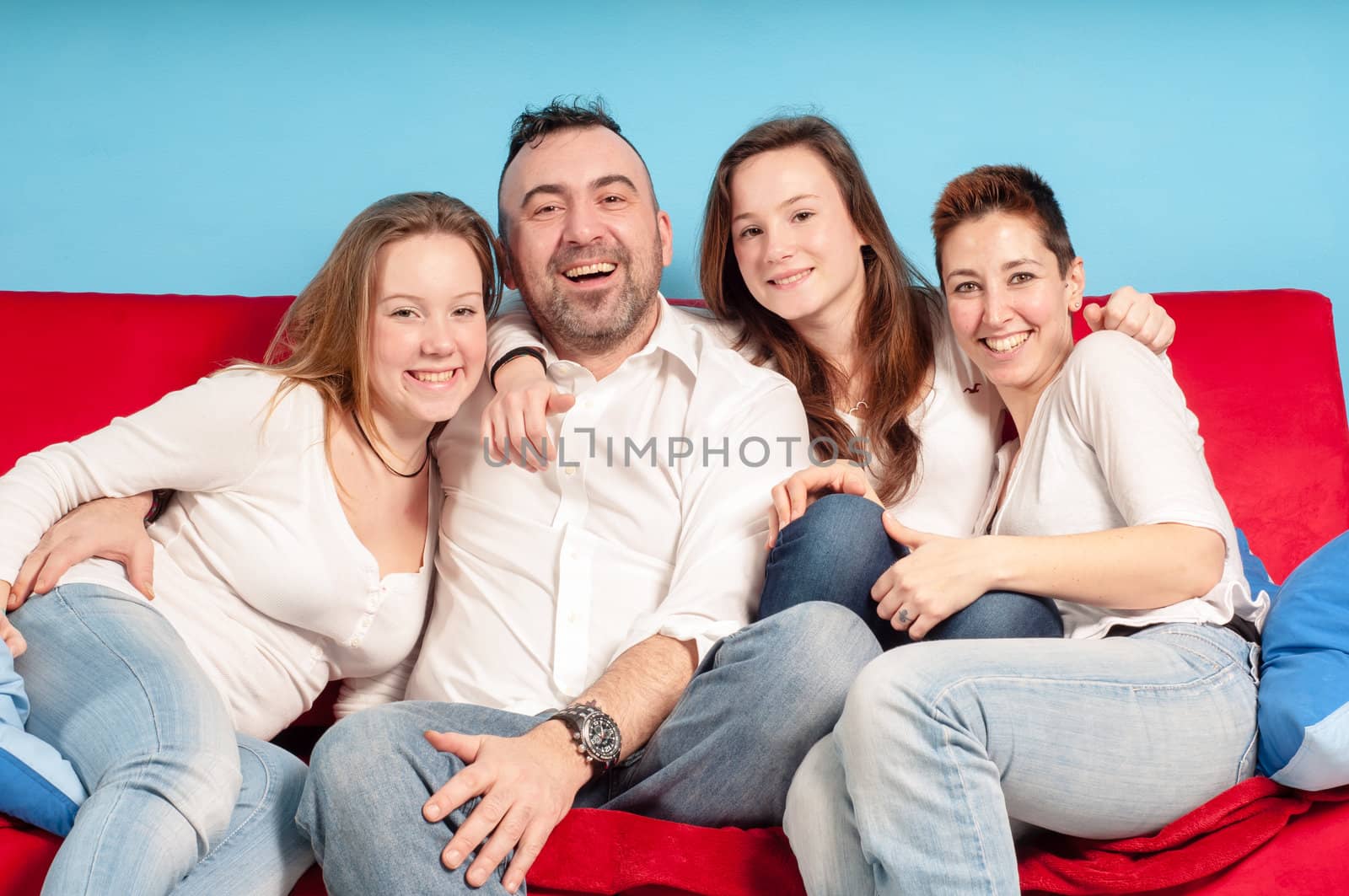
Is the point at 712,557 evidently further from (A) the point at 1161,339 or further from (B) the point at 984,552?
(A) the point at 1161,339

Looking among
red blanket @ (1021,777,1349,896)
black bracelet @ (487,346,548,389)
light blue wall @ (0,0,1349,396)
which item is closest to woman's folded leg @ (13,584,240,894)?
black bracelet @ (487,346,548,389)

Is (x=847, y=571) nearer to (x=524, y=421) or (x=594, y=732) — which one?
(x=594, y=732)

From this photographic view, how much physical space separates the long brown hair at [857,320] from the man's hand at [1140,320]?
0.33 metres

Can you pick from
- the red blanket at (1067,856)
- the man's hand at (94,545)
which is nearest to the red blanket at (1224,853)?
the red blanket at (1067,856)

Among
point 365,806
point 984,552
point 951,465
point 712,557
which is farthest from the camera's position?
point 951,465

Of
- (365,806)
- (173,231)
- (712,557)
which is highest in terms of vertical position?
(173,231)

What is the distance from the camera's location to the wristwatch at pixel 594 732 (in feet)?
4.80

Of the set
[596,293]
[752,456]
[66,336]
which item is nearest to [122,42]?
[66,336]

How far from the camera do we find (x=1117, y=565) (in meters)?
1.44

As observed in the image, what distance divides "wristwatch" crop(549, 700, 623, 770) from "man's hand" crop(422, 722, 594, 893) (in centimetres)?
1

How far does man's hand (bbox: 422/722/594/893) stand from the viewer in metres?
1.32

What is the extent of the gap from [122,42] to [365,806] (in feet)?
6.77

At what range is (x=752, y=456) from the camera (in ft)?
6.08

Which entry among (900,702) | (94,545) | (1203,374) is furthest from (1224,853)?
(94,545)
